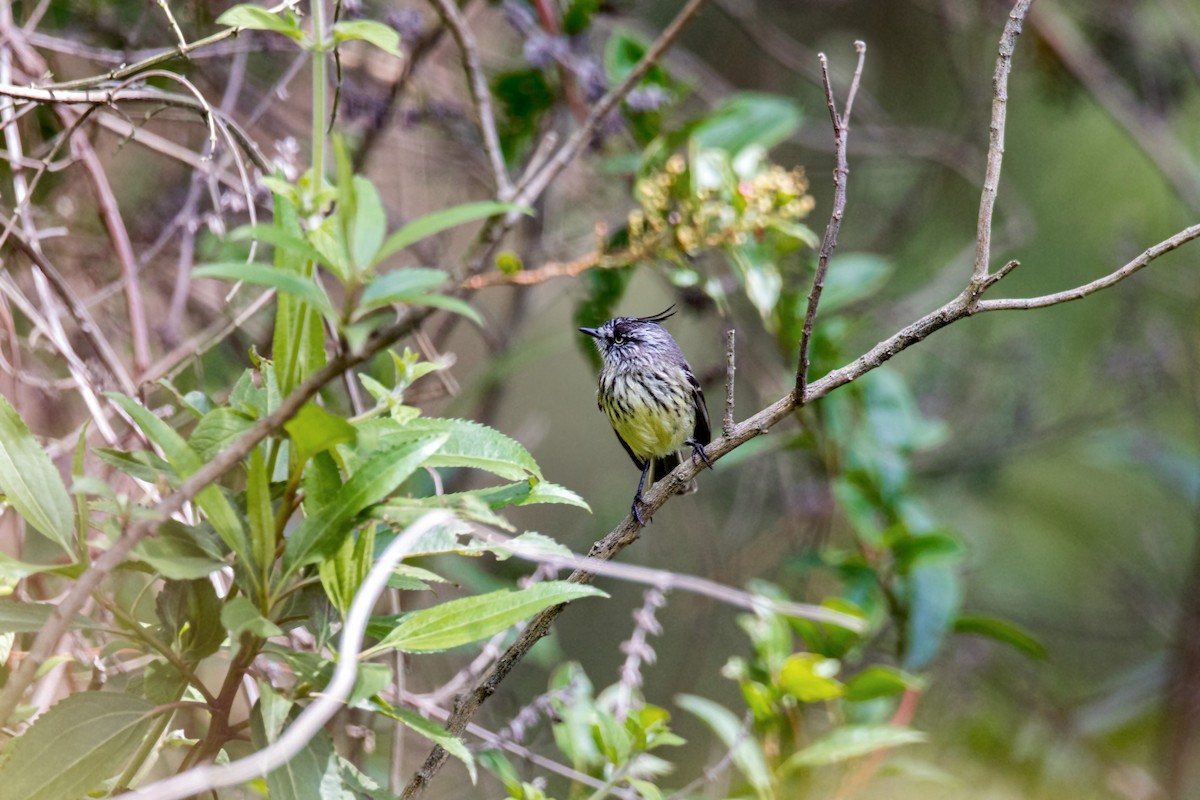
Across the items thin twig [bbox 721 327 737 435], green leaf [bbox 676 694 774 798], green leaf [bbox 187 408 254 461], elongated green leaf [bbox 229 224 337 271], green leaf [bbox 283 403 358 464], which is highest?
elongated green leaf [bbox 229 224 337 271]

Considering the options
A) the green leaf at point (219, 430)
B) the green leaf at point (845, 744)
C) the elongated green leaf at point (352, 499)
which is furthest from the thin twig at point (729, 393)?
the green leaf at point (845, 744)

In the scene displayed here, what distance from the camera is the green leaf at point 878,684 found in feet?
9.46

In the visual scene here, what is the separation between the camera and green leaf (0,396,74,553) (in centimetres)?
156

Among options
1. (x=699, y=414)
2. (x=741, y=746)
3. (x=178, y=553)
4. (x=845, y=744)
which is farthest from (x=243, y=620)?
(x=699, y=414)

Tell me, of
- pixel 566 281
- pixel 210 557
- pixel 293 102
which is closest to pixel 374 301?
pixel 210 557

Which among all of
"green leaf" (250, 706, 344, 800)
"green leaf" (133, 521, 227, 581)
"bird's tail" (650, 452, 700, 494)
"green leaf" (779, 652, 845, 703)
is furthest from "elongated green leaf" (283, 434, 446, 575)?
"bird's tail" (650, 452, 700, 494)

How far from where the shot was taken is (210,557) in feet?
5.05

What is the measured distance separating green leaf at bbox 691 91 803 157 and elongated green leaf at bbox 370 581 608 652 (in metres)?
2.34

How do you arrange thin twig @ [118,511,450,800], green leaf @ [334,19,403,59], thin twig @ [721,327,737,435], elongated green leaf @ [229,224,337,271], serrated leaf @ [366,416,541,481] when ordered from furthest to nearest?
1. thin twig @ [721,327,737,435]
2. serrated leaf @ [366,416,541,481]
3. green leaf @ [334,19,403,59]
4. elongated green leaf @ [229,224,337,271]
5. thin twig @ [118,511,450,800]

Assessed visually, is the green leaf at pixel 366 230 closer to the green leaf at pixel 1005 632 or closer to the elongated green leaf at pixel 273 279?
the elongated green leaf at pixel 273 279

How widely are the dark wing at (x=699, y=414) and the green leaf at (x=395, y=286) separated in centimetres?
269

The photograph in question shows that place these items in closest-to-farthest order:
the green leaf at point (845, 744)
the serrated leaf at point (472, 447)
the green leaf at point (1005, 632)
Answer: the serrated leaf at point (472, 447), the green leaf at point (845, 744), the green leaf at point (1005, 632)

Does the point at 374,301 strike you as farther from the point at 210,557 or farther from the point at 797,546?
the point at 797,546

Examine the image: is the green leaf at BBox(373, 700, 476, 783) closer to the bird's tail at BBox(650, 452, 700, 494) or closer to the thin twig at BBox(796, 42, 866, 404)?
the thin twig at BBox(796, 42, 866, 404)
